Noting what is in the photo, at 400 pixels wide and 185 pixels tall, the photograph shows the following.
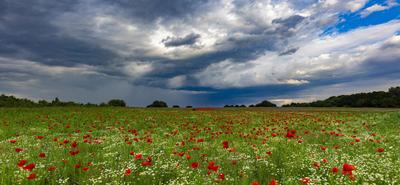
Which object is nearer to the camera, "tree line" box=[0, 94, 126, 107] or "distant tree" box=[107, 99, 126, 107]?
"tree line" box=[0, 94, 126, 107]

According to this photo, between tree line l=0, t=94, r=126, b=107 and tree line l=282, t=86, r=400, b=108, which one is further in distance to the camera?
tree line l=282, t=86, r=400, b=108

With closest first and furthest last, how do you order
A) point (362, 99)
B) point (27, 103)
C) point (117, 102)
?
point (27, 103) → point (117, 102) → point (362, 99)

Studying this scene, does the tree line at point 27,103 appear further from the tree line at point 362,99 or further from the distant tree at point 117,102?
the tree line at point 362,99

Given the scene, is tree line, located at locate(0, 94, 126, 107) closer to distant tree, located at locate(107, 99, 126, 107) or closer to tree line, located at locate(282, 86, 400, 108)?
distant tree, located at locate(107, 99, 126, 107)

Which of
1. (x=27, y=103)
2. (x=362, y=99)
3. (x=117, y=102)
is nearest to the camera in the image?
(x=27, y=103)

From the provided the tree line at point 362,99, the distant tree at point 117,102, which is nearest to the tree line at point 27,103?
the distant tree at point 117,102

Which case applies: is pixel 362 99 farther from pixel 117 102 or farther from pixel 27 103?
pixel 27 103

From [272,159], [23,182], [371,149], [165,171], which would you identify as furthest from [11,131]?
[371,149]

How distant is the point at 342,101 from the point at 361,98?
380 cm

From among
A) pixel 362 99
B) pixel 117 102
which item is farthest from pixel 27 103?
pixel 362 99

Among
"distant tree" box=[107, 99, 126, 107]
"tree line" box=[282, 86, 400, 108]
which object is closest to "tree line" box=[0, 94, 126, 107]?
"distant tree" box=[107, 99, 126, 107]

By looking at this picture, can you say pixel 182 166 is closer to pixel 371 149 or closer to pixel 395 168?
pixel 395 168

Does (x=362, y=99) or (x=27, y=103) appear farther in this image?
(x=362, y=99)

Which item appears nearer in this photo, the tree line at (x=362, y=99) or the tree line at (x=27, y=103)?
the tree line at (x=27, y=103)
